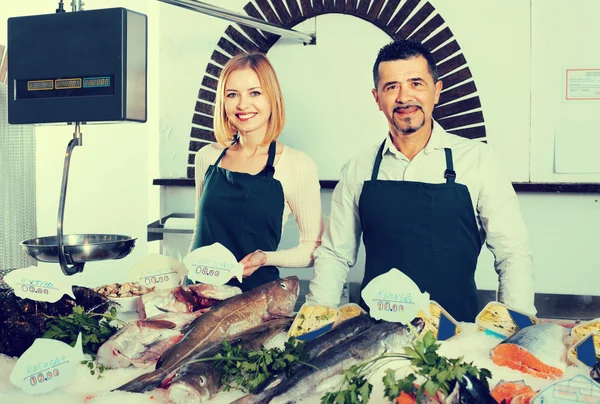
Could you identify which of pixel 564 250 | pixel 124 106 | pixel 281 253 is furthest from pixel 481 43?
pixel 124 106

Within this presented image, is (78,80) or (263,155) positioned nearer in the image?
(78,80)

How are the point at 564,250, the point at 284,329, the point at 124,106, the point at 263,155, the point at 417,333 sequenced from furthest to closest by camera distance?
the point at 564,250, the point at 263,155, the point at 124,106, the point at 284,329, the point at 417,333

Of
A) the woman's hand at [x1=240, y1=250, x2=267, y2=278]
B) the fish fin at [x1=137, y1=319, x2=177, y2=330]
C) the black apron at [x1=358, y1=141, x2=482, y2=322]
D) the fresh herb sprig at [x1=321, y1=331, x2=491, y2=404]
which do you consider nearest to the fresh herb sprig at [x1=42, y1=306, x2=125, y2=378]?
the fish fin at [x1=137, y1=319, x2=177, y2=330]

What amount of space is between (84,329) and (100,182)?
8.76 ft

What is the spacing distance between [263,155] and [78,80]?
0.98m

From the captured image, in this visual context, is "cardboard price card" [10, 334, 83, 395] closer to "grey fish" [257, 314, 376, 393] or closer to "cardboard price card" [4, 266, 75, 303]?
"cardboard price card" [4, 266, 75, 303]

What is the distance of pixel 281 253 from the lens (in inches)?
97.3

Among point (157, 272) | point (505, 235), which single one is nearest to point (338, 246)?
point (505, 235)

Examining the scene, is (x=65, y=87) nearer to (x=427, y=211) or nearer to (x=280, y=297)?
(x=280, y=297)

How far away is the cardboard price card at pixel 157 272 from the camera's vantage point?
2.05 m

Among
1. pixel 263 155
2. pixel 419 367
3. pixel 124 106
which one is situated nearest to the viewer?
pixel 419 367

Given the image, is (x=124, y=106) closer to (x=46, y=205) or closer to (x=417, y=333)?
(x=417, y=333)

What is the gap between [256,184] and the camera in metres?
2.66

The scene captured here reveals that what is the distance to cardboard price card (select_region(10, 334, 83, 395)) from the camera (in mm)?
1478
